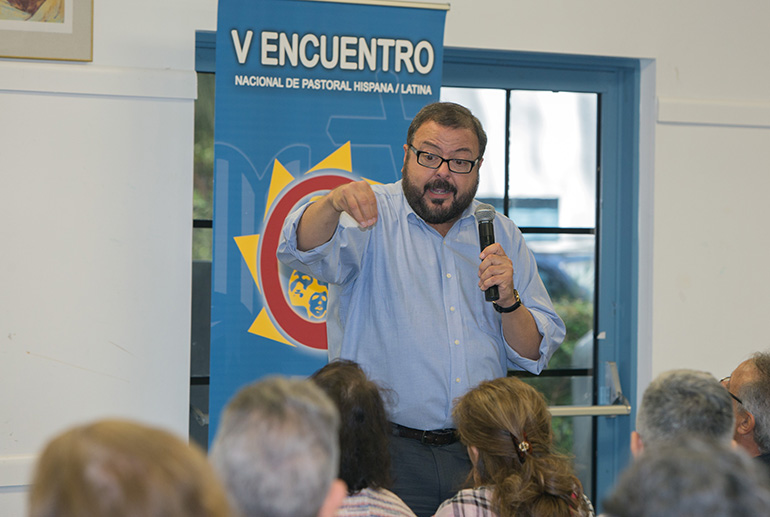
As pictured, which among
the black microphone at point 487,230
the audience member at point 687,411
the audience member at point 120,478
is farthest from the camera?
the black microphone at point 487,230

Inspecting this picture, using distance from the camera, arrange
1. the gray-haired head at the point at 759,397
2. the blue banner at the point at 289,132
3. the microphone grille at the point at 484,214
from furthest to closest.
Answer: the blue banner at the point at 289,132, the microphone grille at the point at 484,214, the gray-haired head at the point at 759,397

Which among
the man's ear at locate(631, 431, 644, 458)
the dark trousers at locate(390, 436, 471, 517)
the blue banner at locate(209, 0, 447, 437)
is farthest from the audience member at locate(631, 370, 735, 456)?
the blue banner at locate(209, 0, 447, 437)

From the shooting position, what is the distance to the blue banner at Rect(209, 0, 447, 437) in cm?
268

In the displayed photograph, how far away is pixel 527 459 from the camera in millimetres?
1736

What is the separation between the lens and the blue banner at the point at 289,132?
268cm

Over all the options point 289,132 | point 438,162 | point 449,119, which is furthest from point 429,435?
point 289,132

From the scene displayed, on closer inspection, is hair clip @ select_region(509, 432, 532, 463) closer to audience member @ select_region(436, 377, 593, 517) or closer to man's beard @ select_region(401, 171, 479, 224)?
audience member @ select_region(436, 377, 593, 517)

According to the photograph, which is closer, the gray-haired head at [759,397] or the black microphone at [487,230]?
the gray-haired head at [759,397]

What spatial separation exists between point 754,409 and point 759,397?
0.11 ft

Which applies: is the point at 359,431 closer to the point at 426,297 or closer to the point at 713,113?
the point at 426,297

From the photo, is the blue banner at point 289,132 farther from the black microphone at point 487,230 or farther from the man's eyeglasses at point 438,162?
the black microphone at point 487,230

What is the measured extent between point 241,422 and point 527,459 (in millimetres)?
998

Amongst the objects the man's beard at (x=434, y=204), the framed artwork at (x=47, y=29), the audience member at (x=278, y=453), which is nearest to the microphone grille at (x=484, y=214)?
the man's beard at (x=434, y=204)

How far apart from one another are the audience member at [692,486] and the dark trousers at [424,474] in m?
1.28
